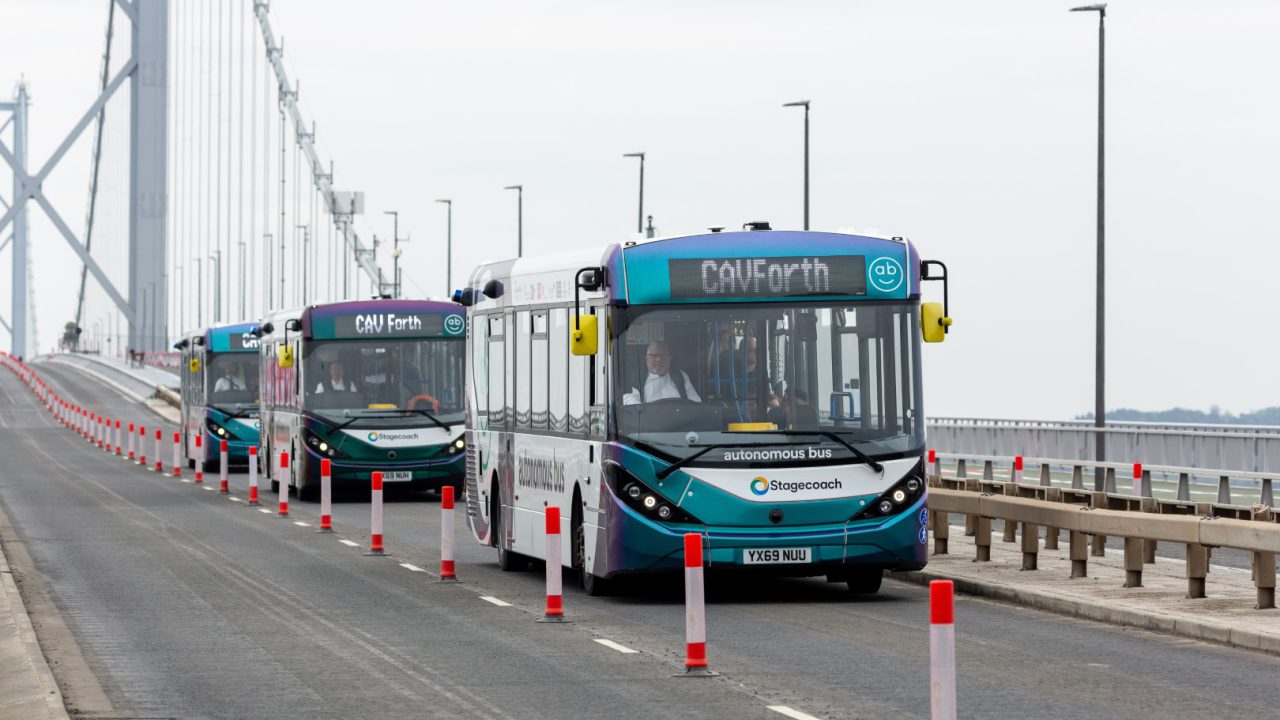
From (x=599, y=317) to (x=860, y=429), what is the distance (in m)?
2.04

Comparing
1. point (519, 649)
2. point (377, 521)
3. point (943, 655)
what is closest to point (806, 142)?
point (377, 521)

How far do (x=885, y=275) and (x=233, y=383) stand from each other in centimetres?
3174

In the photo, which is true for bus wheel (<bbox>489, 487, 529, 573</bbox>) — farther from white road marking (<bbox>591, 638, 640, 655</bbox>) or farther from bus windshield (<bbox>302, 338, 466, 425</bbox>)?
bus windshield (<bbox>302, 338, 466, 425</bbox>)

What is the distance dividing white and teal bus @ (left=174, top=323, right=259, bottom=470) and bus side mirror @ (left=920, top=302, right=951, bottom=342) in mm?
30658

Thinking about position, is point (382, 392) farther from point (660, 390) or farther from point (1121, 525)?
point (1121, 525)

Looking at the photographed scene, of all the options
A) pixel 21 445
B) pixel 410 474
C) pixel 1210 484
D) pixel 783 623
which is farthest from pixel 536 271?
pixel 21 445

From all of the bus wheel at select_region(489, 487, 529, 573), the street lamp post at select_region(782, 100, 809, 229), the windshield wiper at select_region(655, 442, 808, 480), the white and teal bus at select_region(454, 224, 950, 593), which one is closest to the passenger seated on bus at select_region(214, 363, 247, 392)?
the street lamp post at select_region(782, 100, 809, 229)

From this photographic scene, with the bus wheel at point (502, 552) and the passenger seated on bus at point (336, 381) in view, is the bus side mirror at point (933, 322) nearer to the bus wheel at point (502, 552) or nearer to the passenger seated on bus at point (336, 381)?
the bus wheel at point (502, 552)

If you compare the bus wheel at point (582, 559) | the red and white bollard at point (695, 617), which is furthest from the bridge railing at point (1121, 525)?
the red and white bollard at point (695, 617)

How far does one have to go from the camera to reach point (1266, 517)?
16828 mm

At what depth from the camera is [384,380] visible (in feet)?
108

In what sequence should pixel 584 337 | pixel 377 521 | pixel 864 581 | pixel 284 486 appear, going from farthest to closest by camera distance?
pixel 284 486, pixel 377 521, pixel 864 581, pixel 584 337

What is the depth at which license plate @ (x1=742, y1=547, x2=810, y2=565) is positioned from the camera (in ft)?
53.0

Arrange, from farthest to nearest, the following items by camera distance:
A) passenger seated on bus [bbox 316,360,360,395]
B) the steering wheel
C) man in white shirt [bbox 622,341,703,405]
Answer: passenger seated on bus [bbox 316,360,360,395], the steering wheel, man in white shirt [bbox 622,341,703,405]
